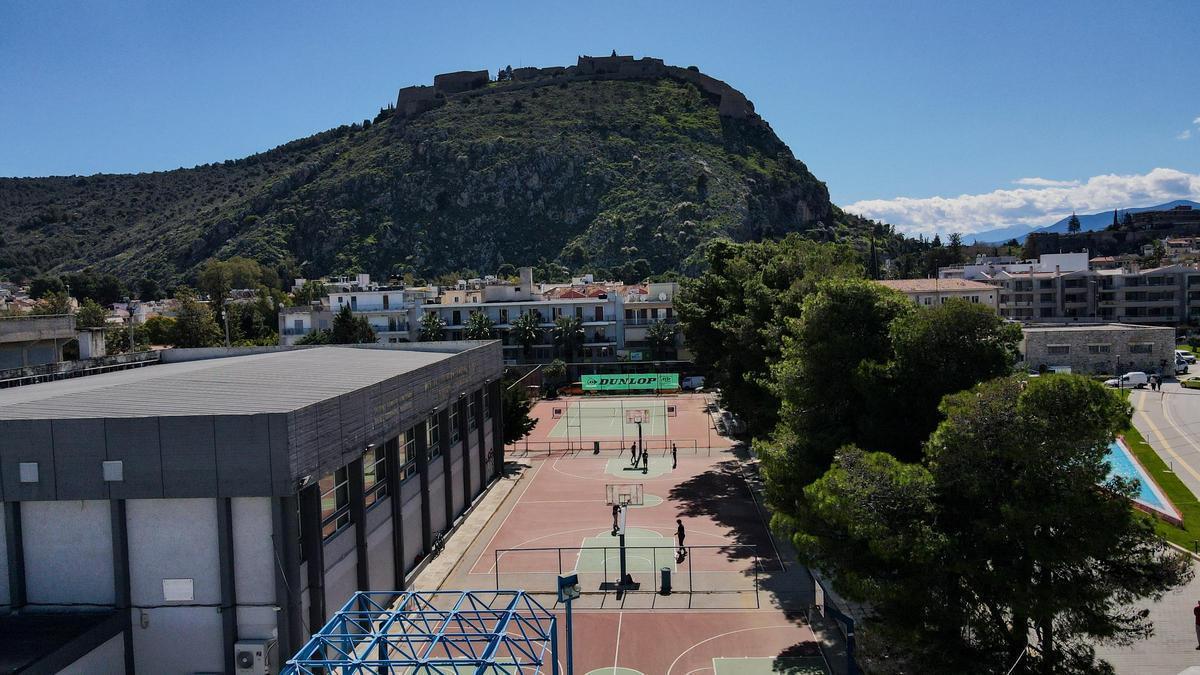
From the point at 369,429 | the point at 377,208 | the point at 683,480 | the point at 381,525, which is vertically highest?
the point at 377,208

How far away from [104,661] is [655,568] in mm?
13824

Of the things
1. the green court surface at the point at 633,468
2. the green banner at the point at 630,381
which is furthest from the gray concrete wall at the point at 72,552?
the green banner at the point at 630,381

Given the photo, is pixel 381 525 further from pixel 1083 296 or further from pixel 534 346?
pixel 1083 296

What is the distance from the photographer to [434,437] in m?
28.9

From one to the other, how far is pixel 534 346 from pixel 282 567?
190 ft

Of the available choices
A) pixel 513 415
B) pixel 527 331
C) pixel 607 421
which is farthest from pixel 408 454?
pixel 527 331

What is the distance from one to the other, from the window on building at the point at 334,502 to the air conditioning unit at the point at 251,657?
2648 millimetres

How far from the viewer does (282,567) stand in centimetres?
1658

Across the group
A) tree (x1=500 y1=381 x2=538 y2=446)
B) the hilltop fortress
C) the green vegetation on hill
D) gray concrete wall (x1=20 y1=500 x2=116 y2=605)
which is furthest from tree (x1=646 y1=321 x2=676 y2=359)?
the hilltop fortress

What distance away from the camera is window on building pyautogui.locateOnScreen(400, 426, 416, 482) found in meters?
25.1

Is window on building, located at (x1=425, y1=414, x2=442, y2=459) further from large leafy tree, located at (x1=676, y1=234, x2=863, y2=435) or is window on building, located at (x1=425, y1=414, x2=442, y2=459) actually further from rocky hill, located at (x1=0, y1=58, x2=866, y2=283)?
rocky hill, located at (x1=0, y1=58, x2=866, y2=283)

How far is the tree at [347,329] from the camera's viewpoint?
70.8 meters

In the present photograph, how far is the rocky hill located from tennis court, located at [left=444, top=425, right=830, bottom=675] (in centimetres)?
9574

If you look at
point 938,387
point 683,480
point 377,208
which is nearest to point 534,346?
point 683,480
